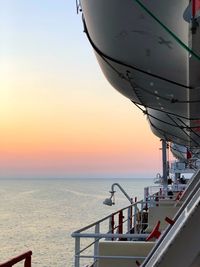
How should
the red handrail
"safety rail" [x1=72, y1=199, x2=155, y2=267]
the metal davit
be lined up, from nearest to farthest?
the red handrail
the metal davit
"safety rail" [x1=72, y1=199, x2=155, y2=267]

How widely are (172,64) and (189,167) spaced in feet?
80.9

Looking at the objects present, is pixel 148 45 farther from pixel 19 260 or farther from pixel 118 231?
pixel 118 231

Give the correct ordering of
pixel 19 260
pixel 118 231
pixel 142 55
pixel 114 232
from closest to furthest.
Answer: pixel 19 260
pixel 142 55
pixel 118 231
pixel 114 232

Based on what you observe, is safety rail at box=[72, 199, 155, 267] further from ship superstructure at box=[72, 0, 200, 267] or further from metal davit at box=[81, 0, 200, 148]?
metal davit at box=[81, 0, 200, 148]

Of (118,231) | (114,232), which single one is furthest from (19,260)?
(114,232)

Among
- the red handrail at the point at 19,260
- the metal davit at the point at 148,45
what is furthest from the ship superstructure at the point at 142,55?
the red handrail at the point at 19,260

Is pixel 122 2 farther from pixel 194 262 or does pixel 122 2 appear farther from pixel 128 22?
pixel 194 262

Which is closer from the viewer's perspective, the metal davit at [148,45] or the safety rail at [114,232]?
the metal davit at [148,45]

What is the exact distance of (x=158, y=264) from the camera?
8.46ft

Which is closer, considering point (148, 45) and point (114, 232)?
point (148, 45)

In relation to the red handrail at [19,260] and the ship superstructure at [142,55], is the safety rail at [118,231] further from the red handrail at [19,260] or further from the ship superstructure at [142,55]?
the red handrail at [19,260]

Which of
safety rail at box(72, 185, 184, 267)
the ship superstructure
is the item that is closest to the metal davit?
the ship superstructure

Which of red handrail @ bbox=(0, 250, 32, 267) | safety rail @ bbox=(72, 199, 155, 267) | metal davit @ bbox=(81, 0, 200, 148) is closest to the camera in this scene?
red handrail @ bbox=(0, 250, 32, 267)

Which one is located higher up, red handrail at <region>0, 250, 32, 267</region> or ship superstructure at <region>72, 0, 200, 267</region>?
ship superstructure at <region>72, 0, 200, 267</region>
